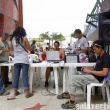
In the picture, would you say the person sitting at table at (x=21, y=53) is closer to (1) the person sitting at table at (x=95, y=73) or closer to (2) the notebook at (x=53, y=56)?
(2) the notebook at (x=53, y=56)

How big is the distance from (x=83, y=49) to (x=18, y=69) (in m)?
1.84

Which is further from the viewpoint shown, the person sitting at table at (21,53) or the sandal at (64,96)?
the person sitting at table at (21,53)

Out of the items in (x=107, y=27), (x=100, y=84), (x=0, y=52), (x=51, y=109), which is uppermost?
(x=107, y=27)

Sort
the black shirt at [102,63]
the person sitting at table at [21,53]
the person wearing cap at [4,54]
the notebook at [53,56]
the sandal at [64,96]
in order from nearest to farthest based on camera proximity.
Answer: the black shirt at [102,63] < the sandal at [64,96] < the person sitting at table at [21,53] < the notebook at [53,56] < the person wearing cap at [4,54]

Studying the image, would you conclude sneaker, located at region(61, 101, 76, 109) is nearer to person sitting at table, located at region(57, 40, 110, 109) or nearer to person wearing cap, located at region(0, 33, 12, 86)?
person sitting at table, located at region(57, 40, 110, 109)

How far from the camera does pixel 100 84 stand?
6.63 meters

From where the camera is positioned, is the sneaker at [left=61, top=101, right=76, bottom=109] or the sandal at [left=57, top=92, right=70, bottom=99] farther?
the sandal at [left=57, top=92, right=70, bottom=99]

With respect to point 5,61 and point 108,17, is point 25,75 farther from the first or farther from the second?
point 108,17

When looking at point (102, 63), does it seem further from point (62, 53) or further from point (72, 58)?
point (62, 53)

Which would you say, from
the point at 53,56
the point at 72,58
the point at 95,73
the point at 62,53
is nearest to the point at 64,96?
the point at 72,58

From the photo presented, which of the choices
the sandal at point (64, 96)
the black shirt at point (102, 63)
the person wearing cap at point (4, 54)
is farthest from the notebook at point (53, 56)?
the black shirt at point (102, 63)

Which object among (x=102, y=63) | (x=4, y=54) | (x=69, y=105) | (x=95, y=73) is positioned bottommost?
(x=69, y=105)

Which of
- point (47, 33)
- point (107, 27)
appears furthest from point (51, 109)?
point (47, 33)

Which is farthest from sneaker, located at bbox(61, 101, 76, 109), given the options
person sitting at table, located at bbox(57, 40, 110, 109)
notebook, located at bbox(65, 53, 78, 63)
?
notebook, located at bbox(65, 53, 78, 63)
